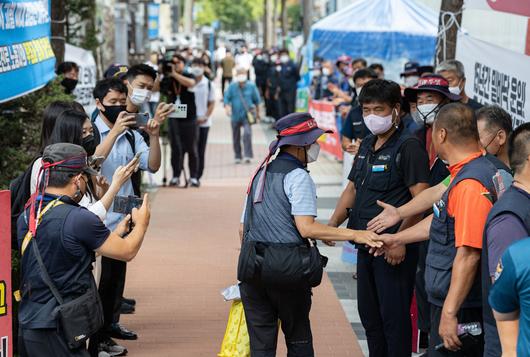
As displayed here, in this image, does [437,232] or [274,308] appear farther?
[274,308]

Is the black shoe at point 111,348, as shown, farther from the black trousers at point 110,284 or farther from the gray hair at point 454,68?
the gray hair at point 454,68

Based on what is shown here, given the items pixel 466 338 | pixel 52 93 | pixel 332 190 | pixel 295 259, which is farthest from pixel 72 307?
pixel 332 190

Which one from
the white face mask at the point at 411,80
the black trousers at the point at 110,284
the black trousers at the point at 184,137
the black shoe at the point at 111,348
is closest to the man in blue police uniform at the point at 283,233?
the black trousers at the point at 110,284

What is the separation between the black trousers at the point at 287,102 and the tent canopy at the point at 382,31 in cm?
694

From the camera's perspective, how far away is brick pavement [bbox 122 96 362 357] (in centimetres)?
795

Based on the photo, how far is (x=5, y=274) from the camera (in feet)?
18.0

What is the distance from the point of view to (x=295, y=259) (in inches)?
220

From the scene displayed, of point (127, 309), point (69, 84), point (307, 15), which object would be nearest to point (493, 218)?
point (127, 309)

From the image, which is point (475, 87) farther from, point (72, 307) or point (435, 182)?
point (72, 307)

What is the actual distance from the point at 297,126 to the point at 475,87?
360cm

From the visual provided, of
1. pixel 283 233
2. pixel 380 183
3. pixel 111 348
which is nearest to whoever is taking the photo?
pixel 283 233

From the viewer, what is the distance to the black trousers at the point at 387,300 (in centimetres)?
614

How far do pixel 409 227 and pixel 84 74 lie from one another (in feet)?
29.4

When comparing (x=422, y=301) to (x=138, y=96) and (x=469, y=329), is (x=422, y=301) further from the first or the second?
(x=138, y=96)
